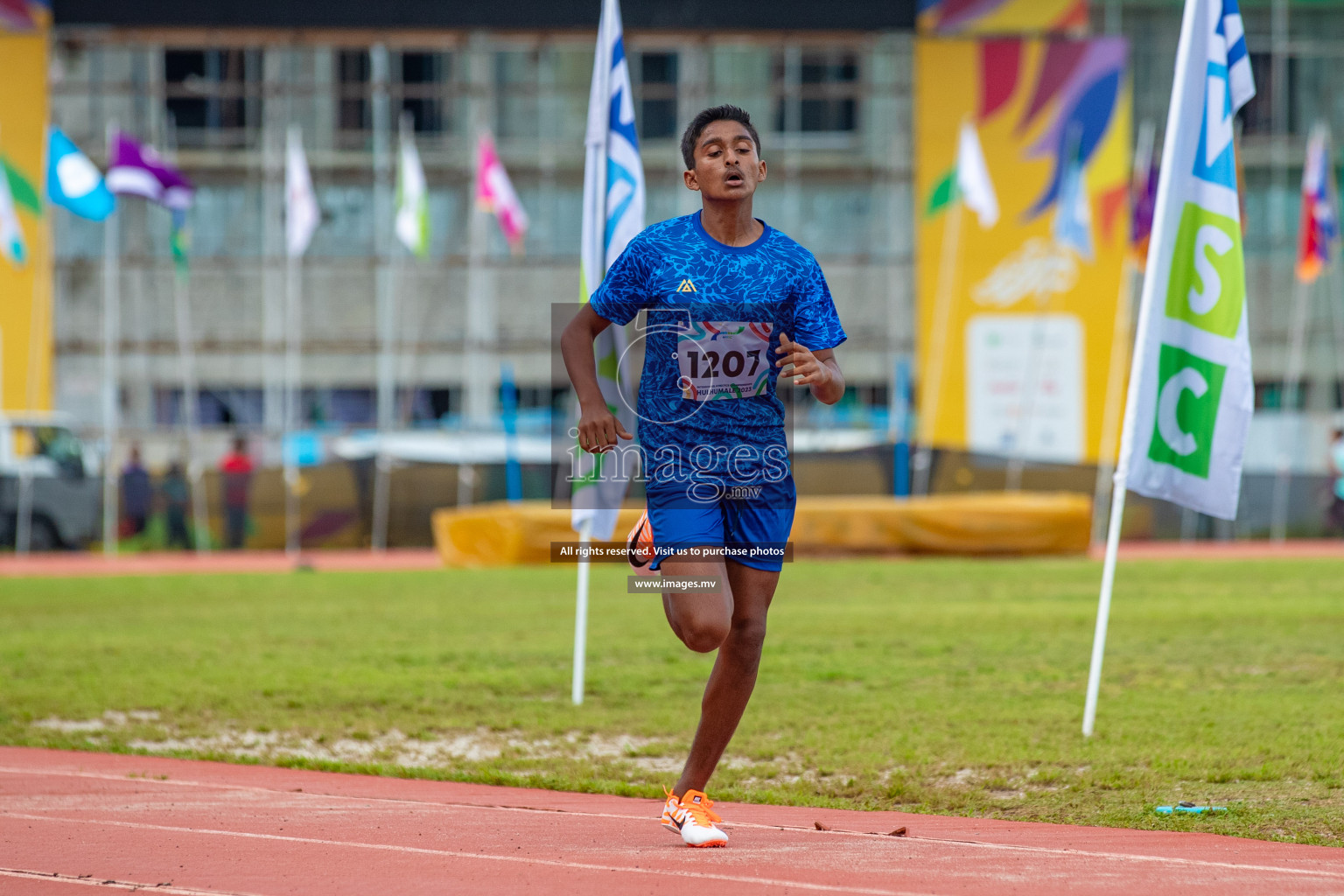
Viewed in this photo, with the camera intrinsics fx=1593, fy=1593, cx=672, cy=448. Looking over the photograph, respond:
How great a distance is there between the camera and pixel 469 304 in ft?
124

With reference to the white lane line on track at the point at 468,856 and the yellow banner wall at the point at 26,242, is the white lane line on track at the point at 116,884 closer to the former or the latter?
the white lane line on track at the point at 468,856

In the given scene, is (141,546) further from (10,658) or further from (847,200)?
(847,200)

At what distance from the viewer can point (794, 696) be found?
880 cm

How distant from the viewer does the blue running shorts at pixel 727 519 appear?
4711mm

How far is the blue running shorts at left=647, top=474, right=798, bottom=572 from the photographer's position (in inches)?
Result: 185

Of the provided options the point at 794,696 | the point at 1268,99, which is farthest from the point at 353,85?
the point at 794,696

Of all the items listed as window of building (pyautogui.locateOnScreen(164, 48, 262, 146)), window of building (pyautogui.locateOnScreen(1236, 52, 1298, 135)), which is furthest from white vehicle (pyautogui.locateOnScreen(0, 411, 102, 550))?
window of building (pyautogui.locateOnScreen(1236, 52, 1298, 135))

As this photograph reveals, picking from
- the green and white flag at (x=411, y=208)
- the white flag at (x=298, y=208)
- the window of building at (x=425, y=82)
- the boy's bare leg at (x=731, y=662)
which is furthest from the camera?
the window of building at (x=425, y=82)

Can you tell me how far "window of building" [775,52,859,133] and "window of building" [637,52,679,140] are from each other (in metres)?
2.53

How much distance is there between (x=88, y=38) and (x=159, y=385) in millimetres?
8015

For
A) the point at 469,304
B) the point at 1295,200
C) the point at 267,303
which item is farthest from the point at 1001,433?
the point at 267,303

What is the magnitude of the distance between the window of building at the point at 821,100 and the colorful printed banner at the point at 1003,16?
2.60 m

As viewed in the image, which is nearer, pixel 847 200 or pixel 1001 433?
pixel 1001 433

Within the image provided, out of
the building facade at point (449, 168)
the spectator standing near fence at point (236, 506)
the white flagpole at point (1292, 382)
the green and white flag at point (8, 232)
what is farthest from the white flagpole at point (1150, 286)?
the building facade at point (449, 168)
